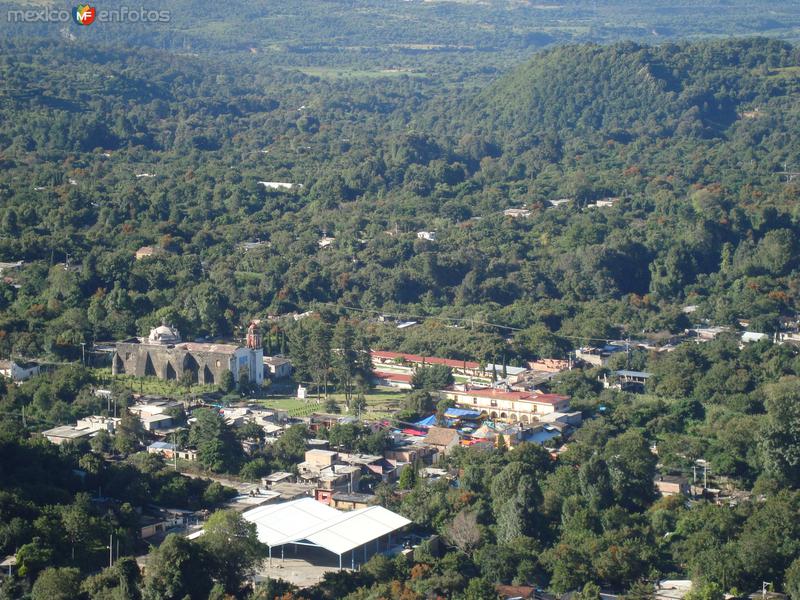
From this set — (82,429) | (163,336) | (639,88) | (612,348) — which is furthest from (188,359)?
(639,88)

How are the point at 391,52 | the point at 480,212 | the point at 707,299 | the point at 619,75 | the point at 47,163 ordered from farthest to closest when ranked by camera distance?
the point at 391,52, the point at 619,75, the point at 47,163, the point at 480,212, the point at 707,299

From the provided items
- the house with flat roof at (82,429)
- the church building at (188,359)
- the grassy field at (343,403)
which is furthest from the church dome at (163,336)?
the house with flat roof at (82,429)

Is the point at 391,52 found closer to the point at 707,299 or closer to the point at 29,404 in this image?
the point at 707,299

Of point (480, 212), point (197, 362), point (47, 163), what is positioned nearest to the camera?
point (197, 362)

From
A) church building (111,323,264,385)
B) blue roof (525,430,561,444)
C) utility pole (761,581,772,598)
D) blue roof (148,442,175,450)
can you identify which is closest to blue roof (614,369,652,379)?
blue roof (525,430,561,444)

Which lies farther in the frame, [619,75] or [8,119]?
[619,75]

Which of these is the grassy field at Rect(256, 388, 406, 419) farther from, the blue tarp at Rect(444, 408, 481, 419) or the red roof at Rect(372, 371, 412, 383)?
the blue tarp at Rect(444, 408, 481, 419)

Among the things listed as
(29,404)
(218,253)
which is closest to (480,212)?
(218,253)

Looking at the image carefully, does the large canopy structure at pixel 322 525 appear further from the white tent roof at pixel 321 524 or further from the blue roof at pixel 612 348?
the blue roof at pixel 612 348
